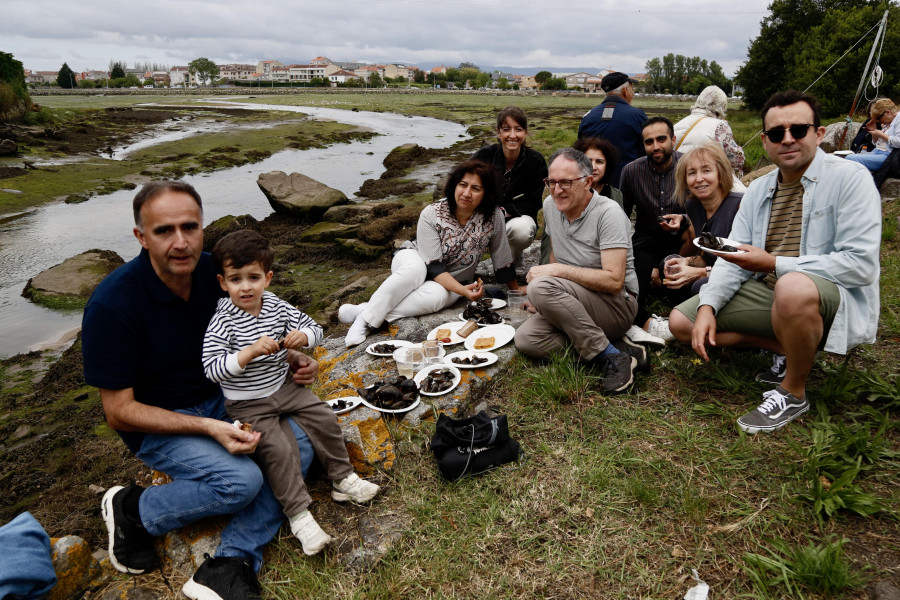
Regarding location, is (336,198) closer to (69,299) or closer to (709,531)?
(69,299)

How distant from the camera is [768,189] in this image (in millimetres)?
3721

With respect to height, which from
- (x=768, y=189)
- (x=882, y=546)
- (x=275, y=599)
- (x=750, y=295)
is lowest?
(x=275, y=599)

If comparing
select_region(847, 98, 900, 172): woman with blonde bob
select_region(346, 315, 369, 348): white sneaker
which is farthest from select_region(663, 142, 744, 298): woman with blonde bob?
select_region(847, 98, 900, 172): woman with blonde bob

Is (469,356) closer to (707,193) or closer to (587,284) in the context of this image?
(587,284)

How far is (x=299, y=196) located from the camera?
15016 mm

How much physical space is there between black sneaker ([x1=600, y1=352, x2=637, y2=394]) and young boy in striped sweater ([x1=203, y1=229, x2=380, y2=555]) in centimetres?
199

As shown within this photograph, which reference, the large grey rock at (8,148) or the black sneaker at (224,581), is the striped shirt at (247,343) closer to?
the black sneaker at (224,581)

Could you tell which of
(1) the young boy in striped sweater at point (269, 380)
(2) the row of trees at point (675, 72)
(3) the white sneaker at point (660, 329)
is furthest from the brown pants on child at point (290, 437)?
(2) the row of trees at point (675, 72)

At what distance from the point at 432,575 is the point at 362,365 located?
2398 millimetres

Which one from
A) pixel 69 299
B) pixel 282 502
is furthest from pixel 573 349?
pixel 69 299

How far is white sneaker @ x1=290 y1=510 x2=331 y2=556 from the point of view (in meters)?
3.01

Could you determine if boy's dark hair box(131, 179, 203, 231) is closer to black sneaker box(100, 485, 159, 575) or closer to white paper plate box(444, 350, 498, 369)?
black sneaker box(100, 485, 159, 575)

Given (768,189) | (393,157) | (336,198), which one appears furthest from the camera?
(393,157)

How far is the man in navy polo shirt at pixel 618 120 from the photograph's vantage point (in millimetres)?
→ 6949
